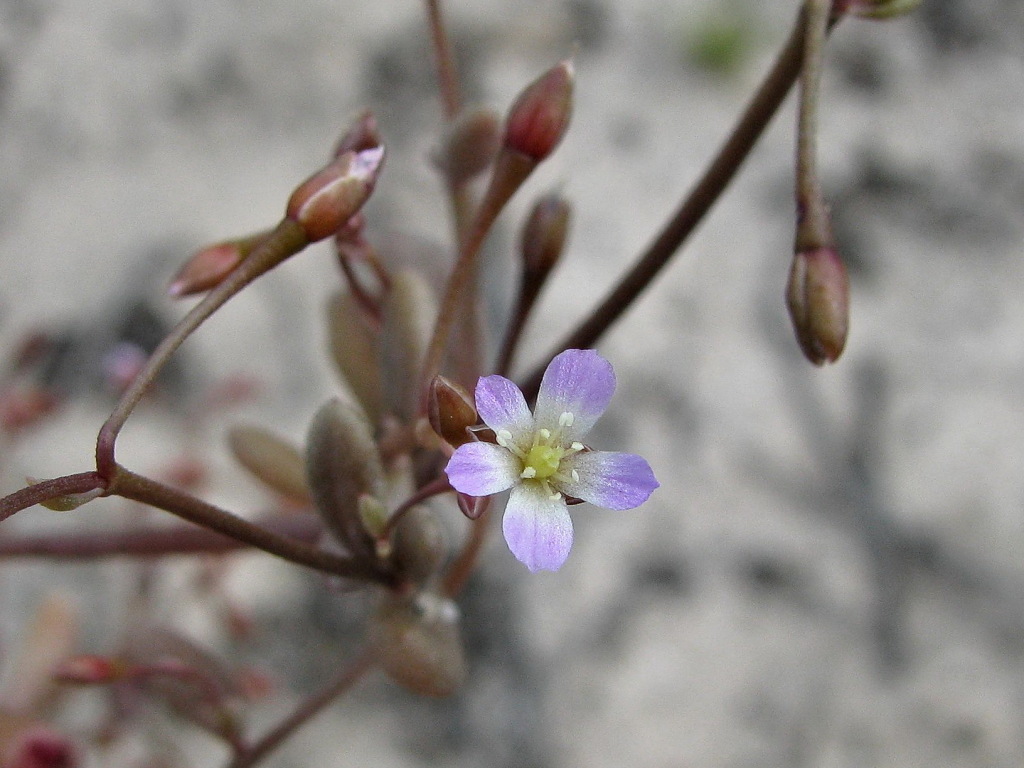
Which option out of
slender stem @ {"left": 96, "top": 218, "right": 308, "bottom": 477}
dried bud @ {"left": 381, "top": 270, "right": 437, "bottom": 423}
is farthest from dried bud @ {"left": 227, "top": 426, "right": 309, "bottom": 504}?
slender stem @ {"left": 96, "top": 218, "right": 308, "bottom": 477}

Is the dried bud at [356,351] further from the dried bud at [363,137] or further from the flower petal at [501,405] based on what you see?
the flower petal at [501,405]

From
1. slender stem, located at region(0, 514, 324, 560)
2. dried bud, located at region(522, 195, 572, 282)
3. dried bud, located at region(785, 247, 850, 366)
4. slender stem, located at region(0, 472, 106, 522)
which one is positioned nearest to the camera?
slender stem, located at region(0, 472, 106, 522)

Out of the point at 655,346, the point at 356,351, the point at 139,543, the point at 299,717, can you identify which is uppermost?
the point at 356,351

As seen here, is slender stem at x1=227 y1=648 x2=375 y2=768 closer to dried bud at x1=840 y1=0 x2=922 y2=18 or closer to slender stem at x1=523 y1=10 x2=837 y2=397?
slender stem at x1=523 y1=10 x2=837 y2=397

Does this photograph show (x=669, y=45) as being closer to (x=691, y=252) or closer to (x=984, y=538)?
(x=691, y=252)

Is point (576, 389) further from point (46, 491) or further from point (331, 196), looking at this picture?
point (46, 491)

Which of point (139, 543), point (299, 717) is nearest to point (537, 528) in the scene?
point (299, 717)

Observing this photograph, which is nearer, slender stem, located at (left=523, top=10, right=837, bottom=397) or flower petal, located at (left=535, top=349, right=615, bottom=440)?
flower petal, located at (left=535, top=349, right=615, bottom=440)
